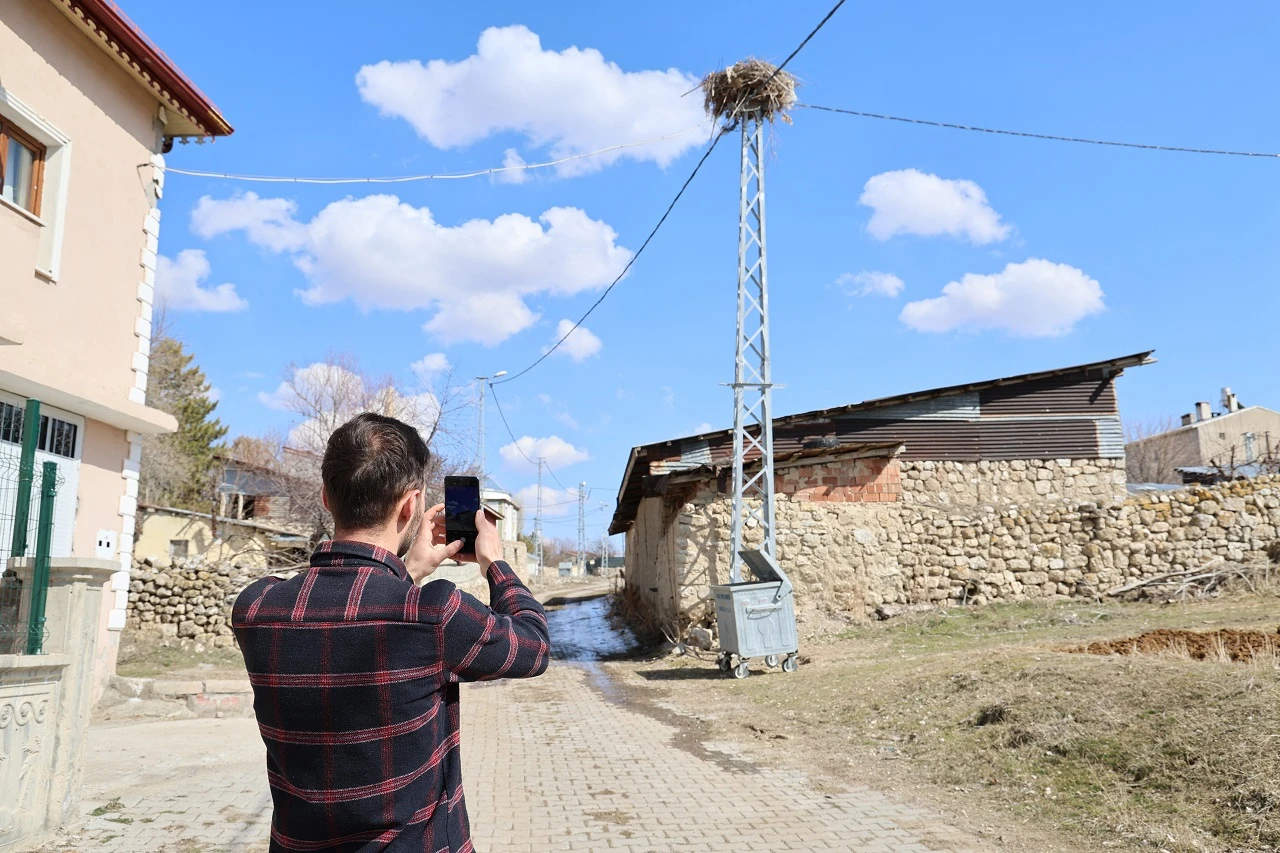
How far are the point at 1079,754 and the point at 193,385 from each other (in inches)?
1576

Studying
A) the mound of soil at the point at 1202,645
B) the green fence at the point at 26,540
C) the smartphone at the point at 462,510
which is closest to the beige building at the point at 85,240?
the green fence at the point at 26,540

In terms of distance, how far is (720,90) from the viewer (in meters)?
15.1

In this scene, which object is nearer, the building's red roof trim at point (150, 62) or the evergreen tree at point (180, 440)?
the building's red roof trim at point (150, 62)

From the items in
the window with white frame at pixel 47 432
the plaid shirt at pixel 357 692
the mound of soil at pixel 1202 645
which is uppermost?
the window with white frame at pixel 47 432

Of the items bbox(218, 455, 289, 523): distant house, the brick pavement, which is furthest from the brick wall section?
bbox(218, 455, 289, 523): distant house

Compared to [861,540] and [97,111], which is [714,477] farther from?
[97,111]

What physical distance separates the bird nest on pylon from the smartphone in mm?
13960

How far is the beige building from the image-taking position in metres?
9.11

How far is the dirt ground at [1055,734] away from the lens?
519cm

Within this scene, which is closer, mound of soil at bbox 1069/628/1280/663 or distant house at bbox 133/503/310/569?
mound of soil at bbox 1069/628/1280/663

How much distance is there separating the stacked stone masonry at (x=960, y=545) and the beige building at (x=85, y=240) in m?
8.83

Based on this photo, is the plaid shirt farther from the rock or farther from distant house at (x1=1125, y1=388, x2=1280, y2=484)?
distant house at (x1=1125, y1=388, x2=1280, y2=484)

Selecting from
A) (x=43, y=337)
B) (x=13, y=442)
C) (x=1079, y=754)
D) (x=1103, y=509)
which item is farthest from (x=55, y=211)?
(x=1103, y=509)

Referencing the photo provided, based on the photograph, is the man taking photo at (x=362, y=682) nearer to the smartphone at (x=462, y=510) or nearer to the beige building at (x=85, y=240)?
the smartphone at (x=462, y=510)
